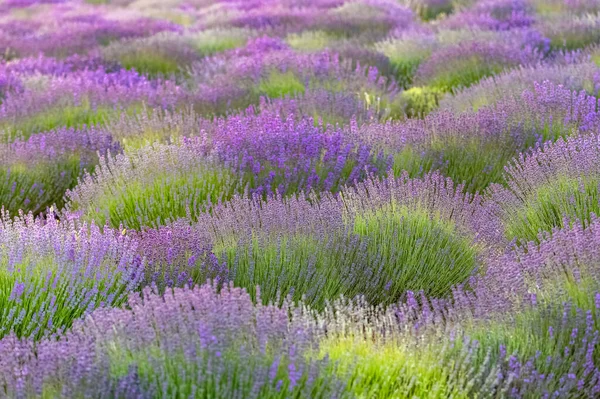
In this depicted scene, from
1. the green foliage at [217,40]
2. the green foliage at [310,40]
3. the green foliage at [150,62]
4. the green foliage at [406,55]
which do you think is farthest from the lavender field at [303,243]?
the green foliage at [217,40]

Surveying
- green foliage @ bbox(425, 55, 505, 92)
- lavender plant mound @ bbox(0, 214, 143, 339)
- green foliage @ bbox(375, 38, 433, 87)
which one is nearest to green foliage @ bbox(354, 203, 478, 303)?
lavender plant mound @ bbox(0, 214, 143, 339)

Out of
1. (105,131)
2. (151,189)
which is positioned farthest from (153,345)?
(105,131)

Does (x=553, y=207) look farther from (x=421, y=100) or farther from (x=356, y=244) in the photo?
(x=421, y=100)

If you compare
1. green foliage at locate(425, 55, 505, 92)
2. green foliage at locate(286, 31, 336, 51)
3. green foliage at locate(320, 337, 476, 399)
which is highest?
green foliage at locate(320, 337, 476, 399)

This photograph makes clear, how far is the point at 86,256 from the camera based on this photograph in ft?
9.60

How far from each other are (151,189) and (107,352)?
71.8 inches

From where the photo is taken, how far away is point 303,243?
3092 millimetres

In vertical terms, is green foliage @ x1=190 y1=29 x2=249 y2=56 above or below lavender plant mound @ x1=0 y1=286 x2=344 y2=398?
below

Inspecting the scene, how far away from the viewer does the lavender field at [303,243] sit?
2125 millimetres

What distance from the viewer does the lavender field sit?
2.12 m

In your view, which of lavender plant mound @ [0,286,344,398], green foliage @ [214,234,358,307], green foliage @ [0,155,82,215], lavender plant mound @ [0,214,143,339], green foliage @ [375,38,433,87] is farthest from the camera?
green foliage @ [375,38,433,87]

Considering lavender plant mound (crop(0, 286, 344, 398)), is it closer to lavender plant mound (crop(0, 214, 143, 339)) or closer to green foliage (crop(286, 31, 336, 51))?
lavender plant mound (crop(0, 214, 143, 339))

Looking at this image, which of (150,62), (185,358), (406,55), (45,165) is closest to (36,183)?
(45,165)

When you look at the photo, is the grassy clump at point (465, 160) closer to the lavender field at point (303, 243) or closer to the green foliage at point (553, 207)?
the lavender field at point (303, 243)
